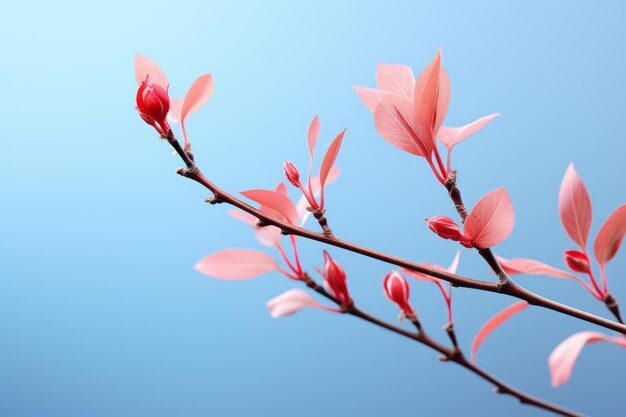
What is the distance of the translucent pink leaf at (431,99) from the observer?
0.23 m

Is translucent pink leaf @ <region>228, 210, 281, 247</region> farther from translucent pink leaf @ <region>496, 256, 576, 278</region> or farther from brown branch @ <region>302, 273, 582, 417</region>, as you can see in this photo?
translucent pink leaf @ <region>496, 256, 576, 278</region>

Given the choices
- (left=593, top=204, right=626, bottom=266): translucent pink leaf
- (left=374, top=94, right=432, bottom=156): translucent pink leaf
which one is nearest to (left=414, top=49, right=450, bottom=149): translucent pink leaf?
(left=374, top=94, right=432, bottom=156): translucent pink leaf

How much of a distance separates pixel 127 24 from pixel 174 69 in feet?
0.62

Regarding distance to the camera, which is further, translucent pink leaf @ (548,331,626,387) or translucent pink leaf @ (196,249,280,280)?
translucent pink leaf @ (196,249,280,280)

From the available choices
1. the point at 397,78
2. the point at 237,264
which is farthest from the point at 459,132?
the point at 237,264

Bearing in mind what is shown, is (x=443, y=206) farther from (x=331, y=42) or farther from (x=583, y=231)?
(x=583, y=231)

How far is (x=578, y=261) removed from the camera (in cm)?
28

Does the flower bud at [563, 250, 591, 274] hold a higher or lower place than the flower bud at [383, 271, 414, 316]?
lower

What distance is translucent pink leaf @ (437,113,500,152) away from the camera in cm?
28

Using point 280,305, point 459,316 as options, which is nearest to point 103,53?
point 459,316

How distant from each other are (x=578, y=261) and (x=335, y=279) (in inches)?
5.5

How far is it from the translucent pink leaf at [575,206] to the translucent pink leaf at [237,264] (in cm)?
17

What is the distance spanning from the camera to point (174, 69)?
1419mm

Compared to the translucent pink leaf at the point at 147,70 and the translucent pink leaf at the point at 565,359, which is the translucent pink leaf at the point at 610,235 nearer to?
the translucent pink leaf at the point at 565,359
